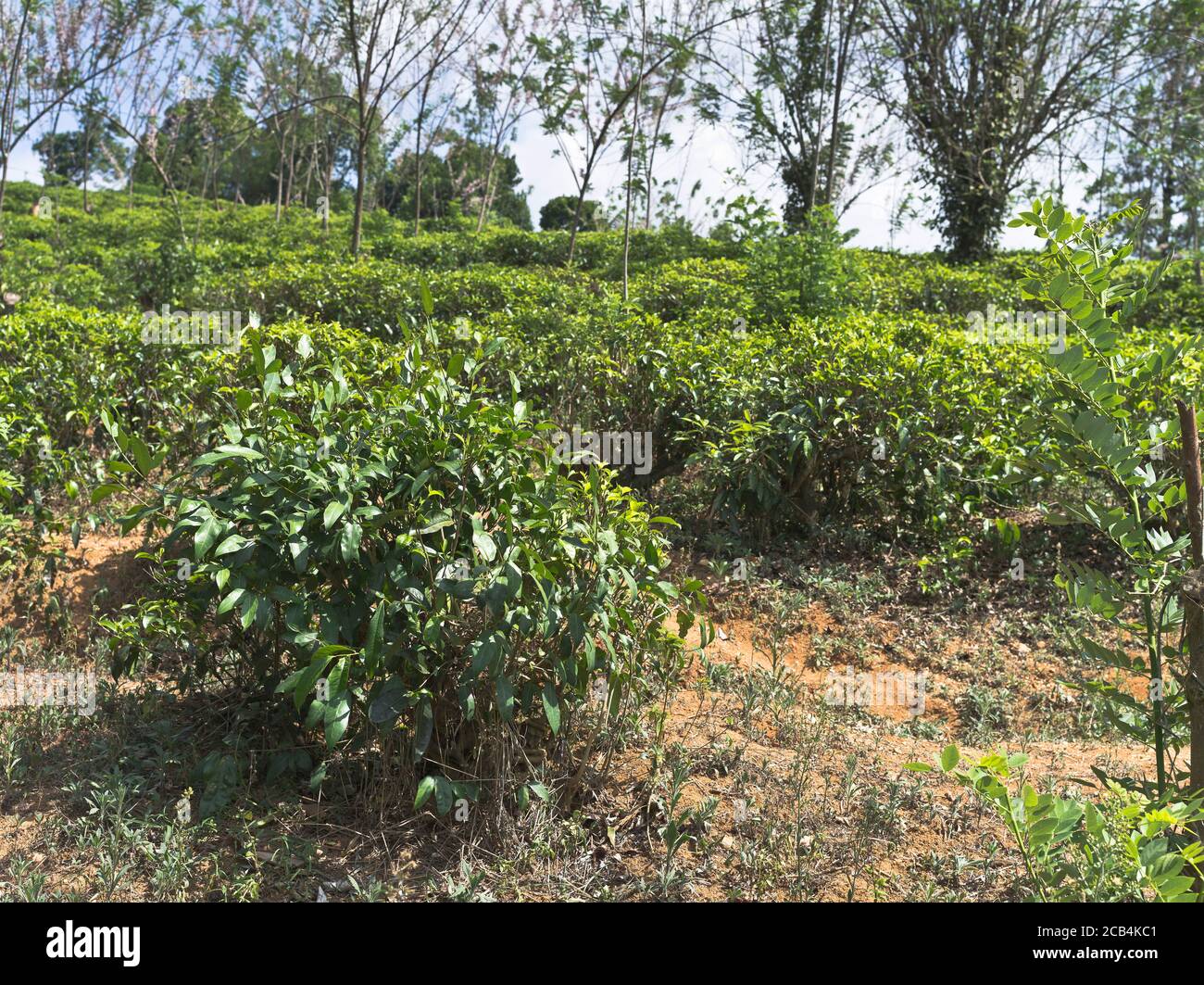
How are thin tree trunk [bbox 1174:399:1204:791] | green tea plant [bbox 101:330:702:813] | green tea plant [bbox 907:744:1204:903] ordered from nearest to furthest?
green tea plant [bbox 907:744:1204:903] → thin tree trunk [bbox 1174:399:1204:791] → green tea plant [bbox 101:330:702:813]

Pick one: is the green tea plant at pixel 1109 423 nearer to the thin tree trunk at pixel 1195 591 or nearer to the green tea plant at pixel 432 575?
the thin tree trunk at pixel 1195 591

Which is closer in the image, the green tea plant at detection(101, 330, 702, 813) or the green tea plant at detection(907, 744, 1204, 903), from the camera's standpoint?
the green tea plant at detection(907, 744, 1204, 903)

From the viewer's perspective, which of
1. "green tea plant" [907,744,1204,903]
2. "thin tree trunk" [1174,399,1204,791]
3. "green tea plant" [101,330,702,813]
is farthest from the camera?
"green tea plant" [101,330,702,813]

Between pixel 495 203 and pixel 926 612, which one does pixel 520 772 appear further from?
pixel 495 203

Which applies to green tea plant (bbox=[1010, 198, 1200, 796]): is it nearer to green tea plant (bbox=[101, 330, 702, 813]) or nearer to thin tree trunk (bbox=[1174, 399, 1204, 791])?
thin tree trunk (bbox=[1174, 399, 1204, 791])

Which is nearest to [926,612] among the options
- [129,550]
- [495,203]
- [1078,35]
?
[129,550]

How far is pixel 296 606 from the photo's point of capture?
2408mm

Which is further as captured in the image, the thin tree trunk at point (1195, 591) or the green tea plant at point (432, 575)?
the green tea plant at point (432, 575)

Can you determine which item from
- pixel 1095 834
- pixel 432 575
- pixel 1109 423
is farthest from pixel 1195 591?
pixel 432 575

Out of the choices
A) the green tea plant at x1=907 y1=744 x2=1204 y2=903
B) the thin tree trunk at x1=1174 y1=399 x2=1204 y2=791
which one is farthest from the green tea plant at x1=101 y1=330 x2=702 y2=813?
the thin tree trunk at x1=1174 y1=399 x2=1204 y2=791

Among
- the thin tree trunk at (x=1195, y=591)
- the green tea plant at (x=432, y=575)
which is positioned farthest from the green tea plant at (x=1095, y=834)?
the green tea plant at (x=432, y=575)

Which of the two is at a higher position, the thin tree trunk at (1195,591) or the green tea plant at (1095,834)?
the thin tree trunk at (1195,591)

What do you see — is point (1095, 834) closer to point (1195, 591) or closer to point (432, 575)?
point (1195, 591)
